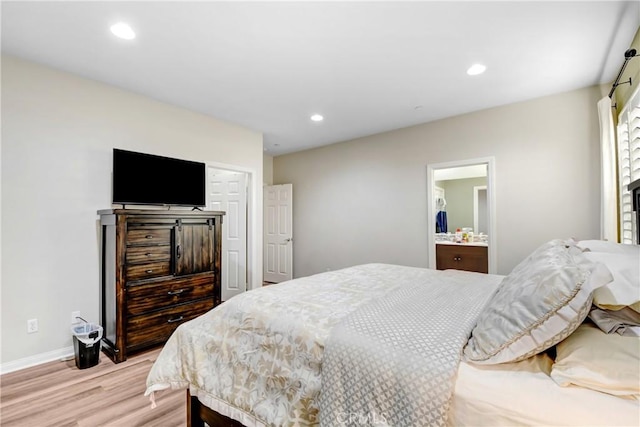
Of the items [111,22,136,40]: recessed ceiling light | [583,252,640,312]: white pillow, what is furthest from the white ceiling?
[583,252,640,312]: white pillow

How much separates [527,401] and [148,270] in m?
3.02

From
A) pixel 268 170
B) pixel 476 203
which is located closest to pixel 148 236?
pixel 268 170

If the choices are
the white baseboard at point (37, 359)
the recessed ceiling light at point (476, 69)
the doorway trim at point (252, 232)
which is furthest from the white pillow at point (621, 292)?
the doorway trim at point (252, 232)

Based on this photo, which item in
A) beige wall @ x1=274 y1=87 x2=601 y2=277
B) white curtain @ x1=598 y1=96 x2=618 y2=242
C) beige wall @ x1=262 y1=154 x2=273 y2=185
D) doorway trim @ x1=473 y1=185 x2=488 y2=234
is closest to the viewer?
white curtain @ x1=598 y1=96 x2=618 y2=242

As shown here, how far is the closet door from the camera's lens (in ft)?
10.0

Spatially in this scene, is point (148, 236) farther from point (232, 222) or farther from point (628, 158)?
point (628, 158)

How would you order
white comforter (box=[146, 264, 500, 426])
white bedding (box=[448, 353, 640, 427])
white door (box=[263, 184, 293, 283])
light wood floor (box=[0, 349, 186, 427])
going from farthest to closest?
1. white door (box=[263, 184, 293, 283])
2. light wood floor (box=[0, 349, 186, 427])
3. white comforter (box=[146, 264, 500, 426])
4. white bedding (box=[448, 353, 640, 427])

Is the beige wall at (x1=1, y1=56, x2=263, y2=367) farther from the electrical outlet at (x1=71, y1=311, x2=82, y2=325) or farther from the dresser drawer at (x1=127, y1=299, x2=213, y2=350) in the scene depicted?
the dresser drawer at (x1=127, y1=299, x2=213, y2=350)

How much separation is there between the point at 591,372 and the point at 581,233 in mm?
3191

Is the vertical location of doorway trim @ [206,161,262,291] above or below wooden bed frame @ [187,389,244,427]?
above

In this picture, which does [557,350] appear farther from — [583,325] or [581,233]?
[581,233]

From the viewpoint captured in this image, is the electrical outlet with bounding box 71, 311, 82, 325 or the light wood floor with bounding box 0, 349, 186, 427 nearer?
the light wood floor with bounding box 0, 349, 186, 427
